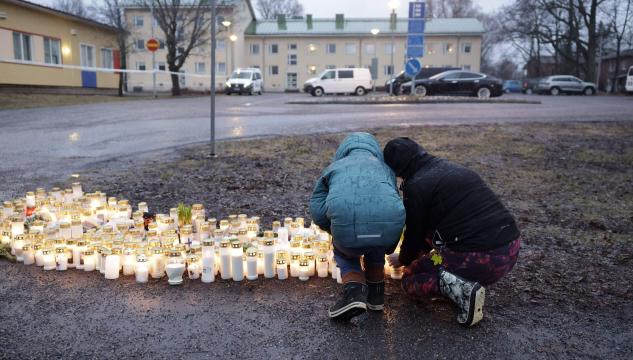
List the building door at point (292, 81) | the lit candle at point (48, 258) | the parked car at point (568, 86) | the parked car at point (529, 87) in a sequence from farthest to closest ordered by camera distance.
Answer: the building door at point (292, 81)
the parked car at point (529, 87)
the parked car at point (568, 86)
the lit candle at point (48, 258)

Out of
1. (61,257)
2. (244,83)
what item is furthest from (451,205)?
(244,83)

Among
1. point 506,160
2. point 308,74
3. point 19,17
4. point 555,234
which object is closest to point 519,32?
point 308,74

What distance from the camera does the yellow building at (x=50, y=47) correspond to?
24.5 m

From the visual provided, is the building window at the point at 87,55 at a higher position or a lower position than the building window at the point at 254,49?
lower

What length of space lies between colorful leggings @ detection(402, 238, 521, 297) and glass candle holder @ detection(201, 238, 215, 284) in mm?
1363

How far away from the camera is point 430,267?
3094 millimetres

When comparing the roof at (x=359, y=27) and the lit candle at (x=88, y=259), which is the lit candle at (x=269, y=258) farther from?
the roof at (x=359, y=27)

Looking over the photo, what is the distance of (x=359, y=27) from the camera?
59281 mm

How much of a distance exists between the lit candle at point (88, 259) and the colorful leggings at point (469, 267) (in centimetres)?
229

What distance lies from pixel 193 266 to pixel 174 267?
149 millimetres

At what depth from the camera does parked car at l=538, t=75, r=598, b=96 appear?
38.9 meters

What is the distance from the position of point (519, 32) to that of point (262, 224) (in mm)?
51930

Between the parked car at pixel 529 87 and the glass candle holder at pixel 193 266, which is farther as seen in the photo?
the parked car at pixel 529 87

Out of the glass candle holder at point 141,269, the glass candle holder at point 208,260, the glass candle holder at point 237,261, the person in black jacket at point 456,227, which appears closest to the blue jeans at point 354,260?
the person in black jacket at point 456,227
